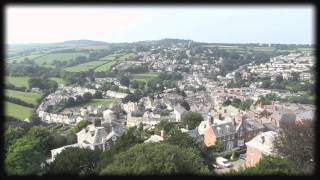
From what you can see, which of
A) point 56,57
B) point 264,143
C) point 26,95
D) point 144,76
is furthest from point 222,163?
point 56,57

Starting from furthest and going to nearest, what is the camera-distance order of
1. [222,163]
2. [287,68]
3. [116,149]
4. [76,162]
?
[287,68] → [222,163] → [116,149] → [76,162]

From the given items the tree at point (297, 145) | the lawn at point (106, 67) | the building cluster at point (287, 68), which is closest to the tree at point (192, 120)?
the tree at point (297, 145)

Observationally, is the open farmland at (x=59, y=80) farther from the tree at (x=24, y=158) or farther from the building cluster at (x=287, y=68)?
the tree at (x=24, y=158)

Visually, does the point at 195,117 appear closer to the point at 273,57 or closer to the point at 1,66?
the point at 1,66

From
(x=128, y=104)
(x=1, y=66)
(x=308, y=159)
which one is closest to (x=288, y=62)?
(x=128, y=104)

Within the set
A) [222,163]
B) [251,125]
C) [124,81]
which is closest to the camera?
[222,163]

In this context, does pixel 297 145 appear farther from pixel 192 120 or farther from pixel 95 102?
pixel 95 102

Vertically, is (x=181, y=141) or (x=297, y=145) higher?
(x=297, y=145)

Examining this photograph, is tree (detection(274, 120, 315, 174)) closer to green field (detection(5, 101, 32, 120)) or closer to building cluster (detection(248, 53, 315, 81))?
green field (detection(5, 101, 32, 120))
